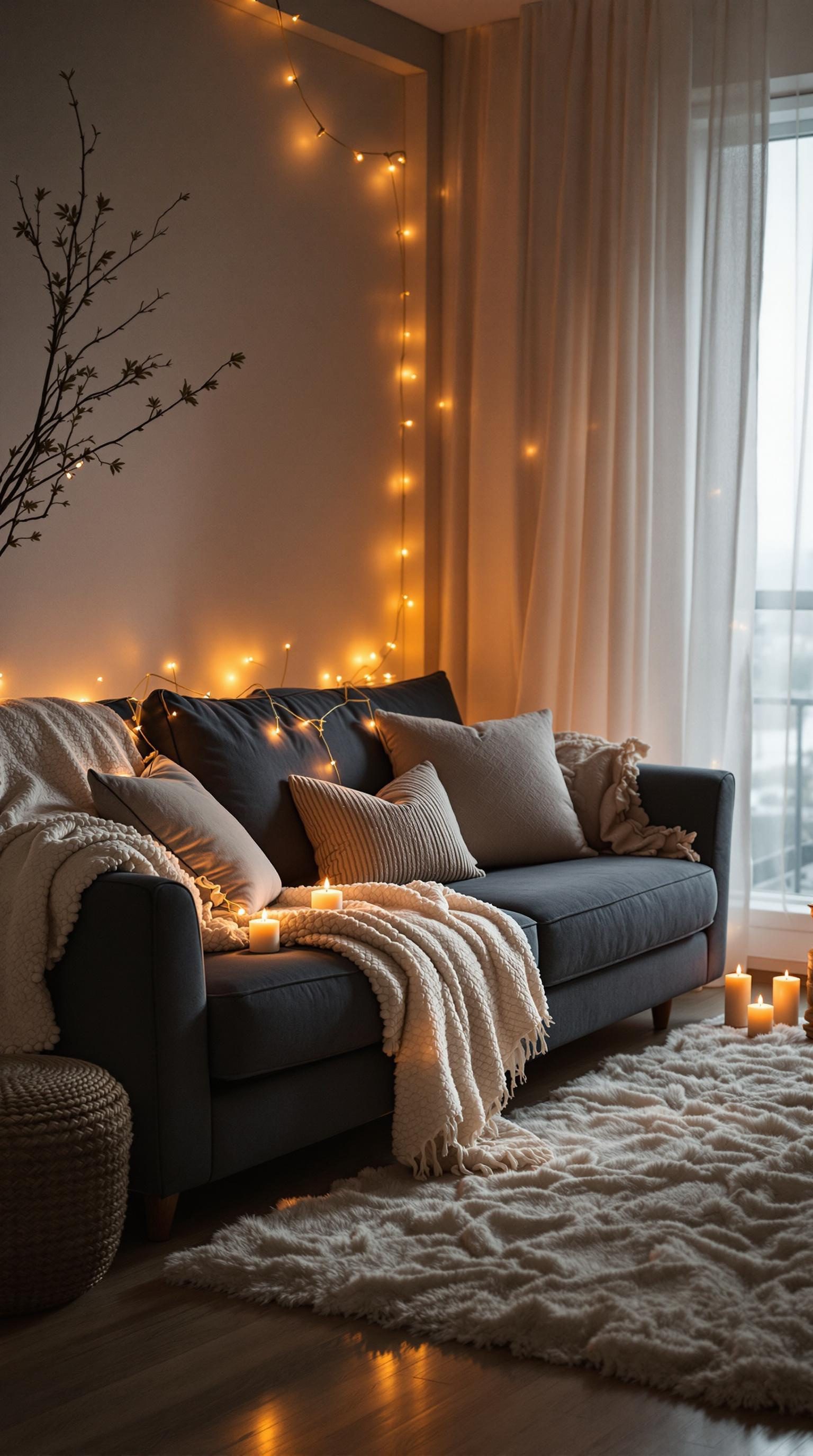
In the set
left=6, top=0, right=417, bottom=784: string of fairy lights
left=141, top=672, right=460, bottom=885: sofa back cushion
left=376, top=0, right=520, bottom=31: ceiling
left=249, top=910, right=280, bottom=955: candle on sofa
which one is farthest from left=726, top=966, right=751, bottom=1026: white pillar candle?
left=376, top=0, right=520, bottom=31: ceiling

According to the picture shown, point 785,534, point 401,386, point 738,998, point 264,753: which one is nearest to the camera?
point 264,753

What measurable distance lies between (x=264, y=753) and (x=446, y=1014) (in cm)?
90

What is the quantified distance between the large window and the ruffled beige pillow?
59 cm

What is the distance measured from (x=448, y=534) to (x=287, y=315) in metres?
0.99

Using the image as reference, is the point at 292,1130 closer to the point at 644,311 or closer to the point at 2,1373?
the point at 2,1373

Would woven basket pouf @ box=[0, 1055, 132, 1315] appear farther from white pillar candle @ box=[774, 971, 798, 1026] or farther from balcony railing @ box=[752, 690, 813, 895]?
balcony railing @ box=[752, 690, 813, 895]

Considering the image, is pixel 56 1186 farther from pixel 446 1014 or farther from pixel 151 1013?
pixel 446 1014

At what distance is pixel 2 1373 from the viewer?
196cm

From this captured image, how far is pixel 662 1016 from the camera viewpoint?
380cm

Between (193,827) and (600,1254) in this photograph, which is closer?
(600,1254)

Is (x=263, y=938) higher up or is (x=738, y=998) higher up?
(x=263, y=938)

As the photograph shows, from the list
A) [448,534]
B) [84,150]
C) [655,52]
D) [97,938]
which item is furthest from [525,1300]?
[655,52]

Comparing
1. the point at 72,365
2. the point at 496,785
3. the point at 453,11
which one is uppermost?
the point at 453,11

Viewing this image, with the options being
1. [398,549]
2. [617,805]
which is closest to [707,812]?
[617,805]
